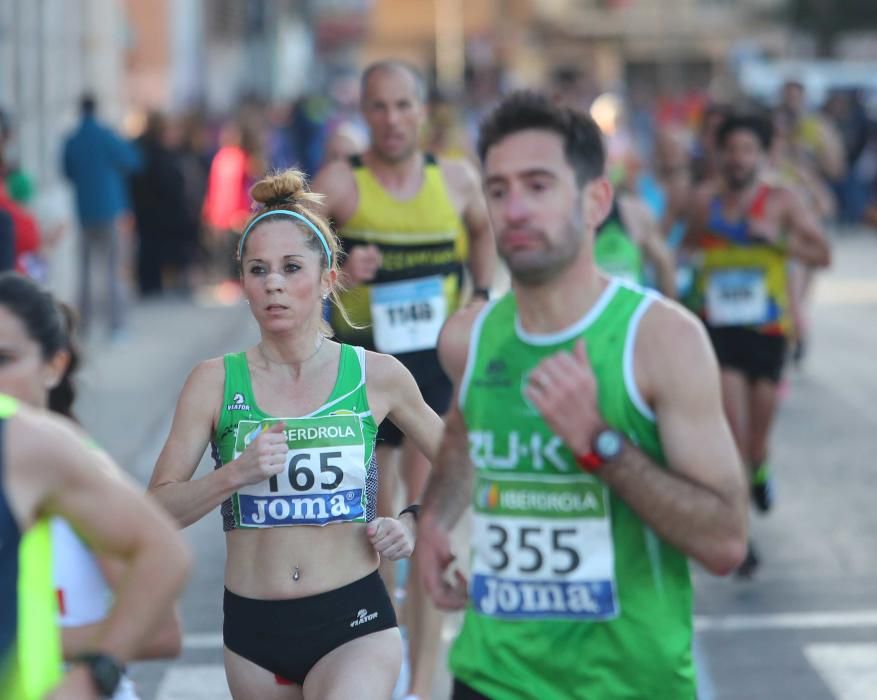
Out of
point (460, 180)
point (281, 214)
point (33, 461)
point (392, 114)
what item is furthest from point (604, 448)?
point (460, 180)

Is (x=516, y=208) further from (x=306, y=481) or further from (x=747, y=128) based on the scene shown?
(x=747, y=128)

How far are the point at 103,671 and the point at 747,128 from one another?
6.07 meters

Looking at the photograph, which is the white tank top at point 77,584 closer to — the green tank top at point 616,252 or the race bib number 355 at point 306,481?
the race bib number 355 at point 306,481

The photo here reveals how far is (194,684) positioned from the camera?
671 cm

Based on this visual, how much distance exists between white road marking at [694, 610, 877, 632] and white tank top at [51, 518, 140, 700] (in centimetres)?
423

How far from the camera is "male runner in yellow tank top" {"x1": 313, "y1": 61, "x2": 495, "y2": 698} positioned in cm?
700

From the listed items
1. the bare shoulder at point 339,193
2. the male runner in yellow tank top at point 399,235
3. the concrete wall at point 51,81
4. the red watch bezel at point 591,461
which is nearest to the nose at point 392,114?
the male runner in yellow tank top at point 399,235

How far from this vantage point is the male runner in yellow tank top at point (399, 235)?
700 centimetres

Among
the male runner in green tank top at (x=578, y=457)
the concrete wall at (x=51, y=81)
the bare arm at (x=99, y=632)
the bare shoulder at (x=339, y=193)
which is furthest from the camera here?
the concrete wall at (x=51, y=81)

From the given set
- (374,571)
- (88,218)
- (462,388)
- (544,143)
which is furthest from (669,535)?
(88,218)

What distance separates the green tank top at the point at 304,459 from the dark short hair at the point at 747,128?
14.4 ft

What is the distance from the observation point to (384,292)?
7.04 m

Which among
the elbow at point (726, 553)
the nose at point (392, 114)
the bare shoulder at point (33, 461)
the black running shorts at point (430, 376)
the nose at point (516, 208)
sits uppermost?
the nose at point (392, 114)

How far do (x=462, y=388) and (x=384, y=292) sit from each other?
332 cm
